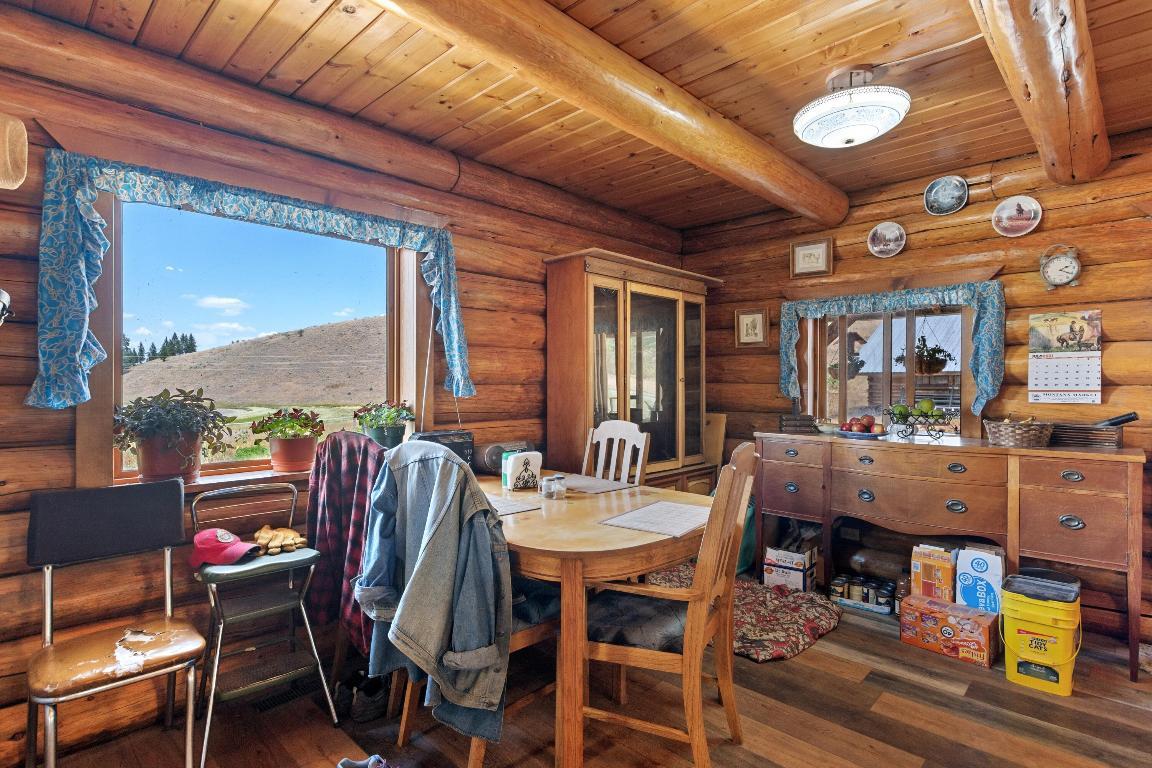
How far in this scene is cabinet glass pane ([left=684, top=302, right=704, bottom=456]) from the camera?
3.98 metres

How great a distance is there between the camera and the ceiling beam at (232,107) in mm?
1916

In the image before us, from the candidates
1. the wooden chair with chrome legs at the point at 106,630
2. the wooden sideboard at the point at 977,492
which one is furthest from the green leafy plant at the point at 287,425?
the wooden sideboard at the point at 977,492

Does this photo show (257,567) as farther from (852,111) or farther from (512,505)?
(852,111)

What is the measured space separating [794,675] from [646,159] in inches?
103

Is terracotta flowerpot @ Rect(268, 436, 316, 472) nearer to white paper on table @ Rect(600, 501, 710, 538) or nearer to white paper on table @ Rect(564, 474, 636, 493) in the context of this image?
white paper on table @ Rect(564, 474, 636, 493)

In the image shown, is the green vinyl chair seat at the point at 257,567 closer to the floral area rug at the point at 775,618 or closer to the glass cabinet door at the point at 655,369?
the floral area rug at the point at 775,618

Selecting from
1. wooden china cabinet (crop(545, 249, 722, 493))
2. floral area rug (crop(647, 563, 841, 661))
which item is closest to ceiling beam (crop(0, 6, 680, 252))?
wooden china cabinet (crop(545, 249, 722, 493))

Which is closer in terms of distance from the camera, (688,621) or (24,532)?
(688,621)

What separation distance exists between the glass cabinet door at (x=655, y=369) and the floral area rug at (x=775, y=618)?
34.6 inches

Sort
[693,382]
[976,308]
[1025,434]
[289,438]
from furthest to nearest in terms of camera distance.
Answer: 1. [693,382]
2. [976,308]
3. [1025,434]
4. [289,438]

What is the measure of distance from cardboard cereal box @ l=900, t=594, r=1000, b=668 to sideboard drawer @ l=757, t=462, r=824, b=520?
27.0 inches

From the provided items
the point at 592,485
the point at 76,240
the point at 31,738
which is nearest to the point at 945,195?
the point at 592,485

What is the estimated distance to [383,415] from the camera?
2787 millimetres

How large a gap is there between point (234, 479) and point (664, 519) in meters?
1.72
